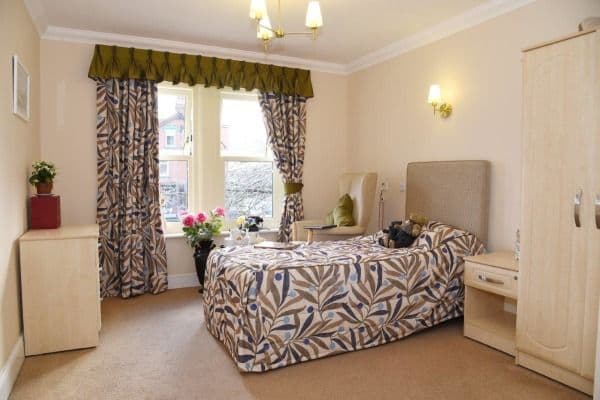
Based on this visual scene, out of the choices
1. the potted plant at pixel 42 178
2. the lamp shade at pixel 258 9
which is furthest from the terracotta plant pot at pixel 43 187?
the lamp shade at pixel 258 9

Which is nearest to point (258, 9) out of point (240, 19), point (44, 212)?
point (240, 19)

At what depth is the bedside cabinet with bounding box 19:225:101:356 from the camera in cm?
282

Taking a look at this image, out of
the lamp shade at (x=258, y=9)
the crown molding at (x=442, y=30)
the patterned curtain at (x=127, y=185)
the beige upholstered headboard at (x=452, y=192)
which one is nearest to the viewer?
the lamp shade at (x=258, y=9)

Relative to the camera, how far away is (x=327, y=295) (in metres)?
2.84

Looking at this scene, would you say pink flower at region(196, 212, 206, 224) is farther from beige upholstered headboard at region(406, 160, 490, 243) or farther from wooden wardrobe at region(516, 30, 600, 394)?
wooden wardrobe at region(516, 30, 600, 394)

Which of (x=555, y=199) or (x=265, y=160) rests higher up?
Answer: (x=265, y=160)

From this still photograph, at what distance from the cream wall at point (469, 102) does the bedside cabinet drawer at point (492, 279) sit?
1.80 feet

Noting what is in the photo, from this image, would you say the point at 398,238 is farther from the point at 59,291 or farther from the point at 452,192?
the point at 59,291

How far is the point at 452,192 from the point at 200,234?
7.86 ft

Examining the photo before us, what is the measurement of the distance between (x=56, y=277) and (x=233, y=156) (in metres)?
2.40

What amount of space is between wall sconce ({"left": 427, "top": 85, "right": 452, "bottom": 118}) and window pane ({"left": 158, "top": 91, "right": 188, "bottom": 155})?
8.25ft

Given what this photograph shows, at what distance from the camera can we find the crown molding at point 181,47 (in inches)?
158

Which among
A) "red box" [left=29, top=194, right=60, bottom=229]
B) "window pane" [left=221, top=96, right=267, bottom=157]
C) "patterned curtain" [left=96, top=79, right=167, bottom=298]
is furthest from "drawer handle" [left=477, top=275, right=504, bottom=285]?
"red box" [left=29, top=194, right=60, bottom=229]

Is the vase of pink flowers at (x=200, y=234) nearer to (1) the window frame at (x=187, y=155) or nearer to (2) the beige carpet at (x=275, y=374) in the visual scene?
(1) the window frame at (x=187, y=155)
